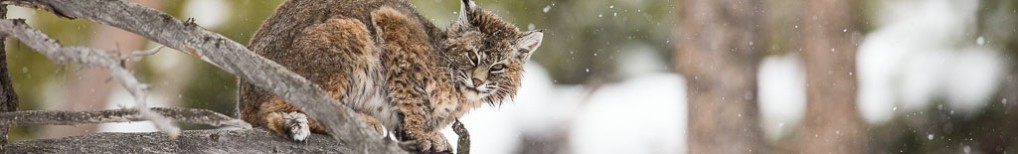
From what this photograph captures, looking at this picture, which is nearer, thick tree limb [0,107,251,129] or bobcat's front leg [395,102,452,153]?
thick tree limb [0,107,251,129]

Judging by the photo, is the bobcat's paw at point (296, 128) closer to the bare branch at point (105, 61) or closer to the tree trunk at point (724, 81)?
the bare branch at point (105, 61)

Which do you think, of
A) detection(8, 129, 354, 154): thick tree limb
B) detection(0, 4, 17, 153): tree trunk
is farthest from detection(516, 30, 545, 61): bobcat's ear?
detection(0, 4, 17, 153): tree trunk

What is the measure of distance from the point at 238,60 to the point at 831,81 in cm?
608

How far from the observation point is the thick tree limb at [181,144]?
9.12 ft

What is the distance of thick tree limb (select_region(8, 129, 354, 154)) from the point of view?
9.12ft

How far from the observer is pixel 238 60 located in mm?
2330

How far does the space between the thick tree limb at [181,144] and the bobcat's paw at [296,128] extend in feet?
0.05

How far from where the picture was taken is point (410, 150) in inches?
106

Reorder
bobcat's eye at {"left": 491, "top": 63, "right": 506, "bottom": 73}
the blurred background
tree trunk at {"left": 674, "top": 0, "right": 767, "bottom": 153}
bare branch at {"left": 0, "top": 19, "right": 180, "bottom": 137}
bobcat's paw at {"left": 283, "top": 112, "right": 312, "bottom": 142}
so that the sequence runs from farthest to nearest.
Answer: the blurred background, tree trunk at {"left": 674, "top": 0, "right": 767, "bottom": 153}, bobcat's eye at {"left": 491, "top": 63, "right": 506, "bottom": 73}, bobcat's paw at {"left": 283, "top": 112, "right": 312, "bottom": 142}, bare branch at {"left": 0, "top": 19, "right": 180, "bottom": 137}

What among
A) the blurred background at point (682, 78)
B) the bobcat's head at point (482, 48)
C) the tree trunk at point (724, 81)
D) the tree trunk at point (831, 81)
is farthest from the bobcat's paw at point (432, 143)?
the tree trunk at point (831, 81)

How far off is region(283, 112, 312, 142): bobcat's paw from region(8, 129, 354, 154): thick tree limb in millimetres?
16

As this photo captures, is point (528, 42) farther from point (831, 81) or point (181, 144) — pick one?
point (831, 81)

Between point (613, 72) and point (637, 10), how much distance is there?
1.81 ft

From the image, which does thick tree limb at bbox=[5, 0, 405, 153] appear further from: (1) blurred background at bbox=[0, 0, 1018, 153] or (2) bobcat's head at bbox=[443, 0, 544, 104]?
(1) blurred background at bbox=[0, 0, 1018, 153]
